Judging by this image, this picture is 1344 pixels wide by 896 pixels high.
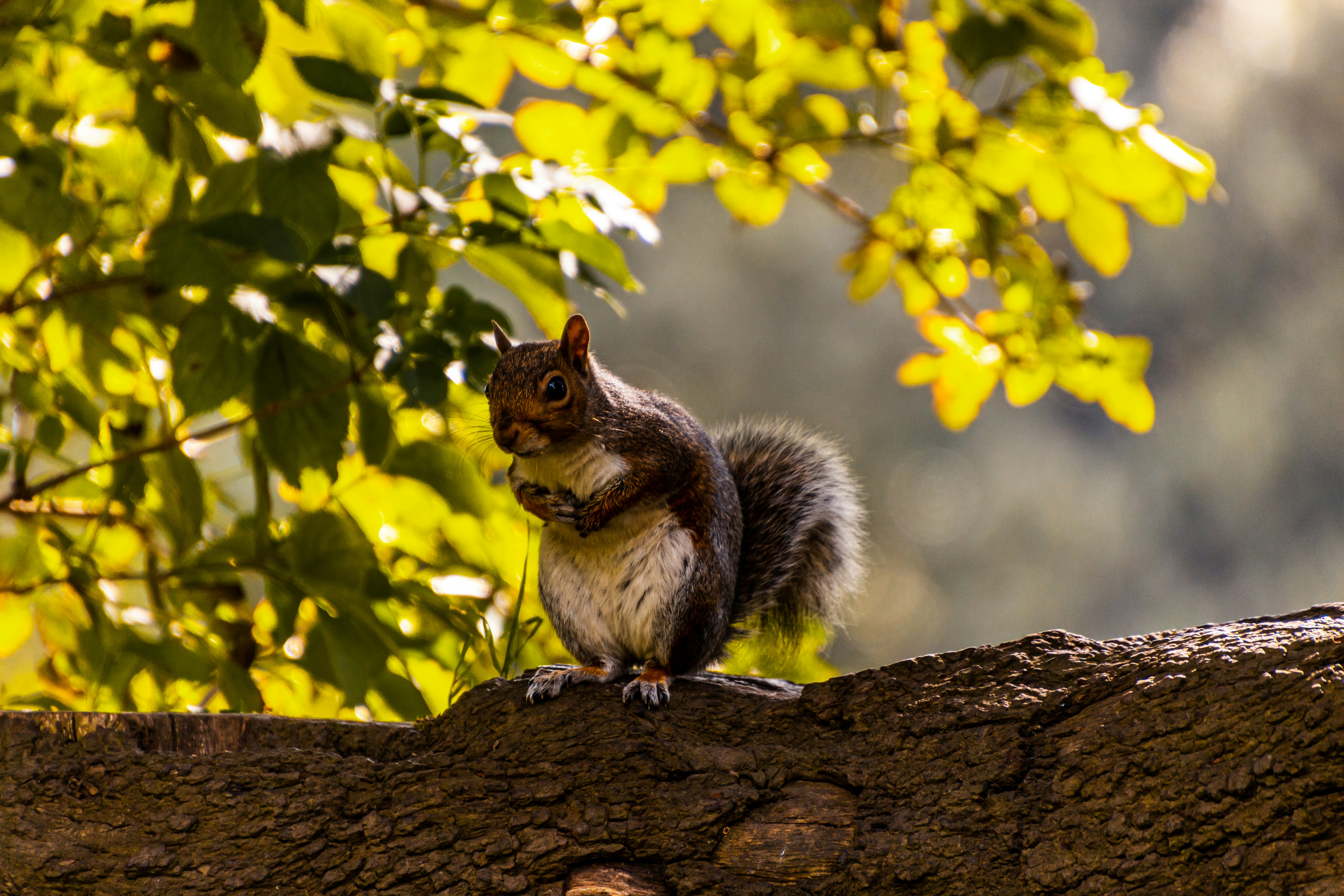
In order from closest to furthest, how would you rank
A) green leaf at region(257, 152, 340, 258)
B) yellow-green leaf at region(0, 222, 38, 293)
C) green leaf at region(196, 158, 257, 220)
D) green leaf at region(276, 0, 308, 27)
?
1. green leaf at region(276, 0, 308, 27)
2. green leaf at region(257, 152, 340, 258)
3. green leaf at region(196, 158, 257, 220)
4. yellow-green leaf at region(0, 222, 38, 293)

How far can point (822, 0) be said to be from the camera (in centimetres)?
131

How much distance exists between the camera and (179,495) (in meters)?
1.20

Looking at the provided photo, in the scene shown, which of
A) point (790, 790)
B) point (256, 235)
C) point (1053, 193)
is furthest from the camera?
point (1053, 193)

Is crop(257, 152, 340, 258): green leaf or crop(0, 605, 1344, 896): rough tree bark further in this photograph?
crop(257, 152, 340, 258): green leaf

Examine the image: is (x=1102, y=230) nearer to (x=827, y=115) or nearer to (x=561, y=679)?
(x=827, y=115)

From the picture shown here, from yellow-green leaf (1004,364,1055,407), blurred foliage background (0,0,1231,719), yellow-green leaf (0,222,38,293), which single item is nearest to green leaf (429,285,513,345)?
blurred foliage background (0,0,1231,719)

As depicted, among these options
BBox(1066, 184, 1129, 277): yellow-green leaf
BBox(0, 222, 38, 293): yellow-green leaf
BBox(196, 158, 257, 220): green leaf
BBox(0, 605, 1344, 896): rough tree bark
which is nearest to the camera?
BBox(0, 605, 1344, 896): rough tree bark

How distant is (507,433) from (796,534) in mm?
384

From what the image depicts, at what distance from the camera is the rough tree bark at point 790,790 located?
738 millimetres

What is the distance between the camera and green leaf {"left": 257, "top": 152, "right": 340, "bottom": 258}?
3.40 feet

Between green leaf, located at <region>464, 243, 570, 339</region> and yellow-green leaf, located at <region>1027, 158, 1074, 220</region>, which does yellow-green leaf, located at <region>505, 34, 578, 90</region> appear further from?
yellow-green leaf, located at <region>1027, 158, 1074, 220</region>

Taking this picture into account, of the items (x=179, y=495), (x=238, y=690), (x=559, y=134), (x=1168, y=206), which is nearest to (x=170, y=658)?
(x=238, y=690)

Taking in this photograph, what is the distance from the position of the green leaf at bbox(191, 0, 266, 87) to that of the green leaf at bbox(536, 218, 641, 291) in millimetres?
320

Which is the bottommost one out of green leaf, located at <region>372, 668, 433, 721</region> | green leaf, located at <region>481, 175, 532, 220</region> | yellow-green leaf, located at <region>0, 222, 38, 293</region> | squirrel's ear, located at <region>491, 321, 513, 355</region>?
green leaf, located at <region>372, 668, 433, 721</region>
